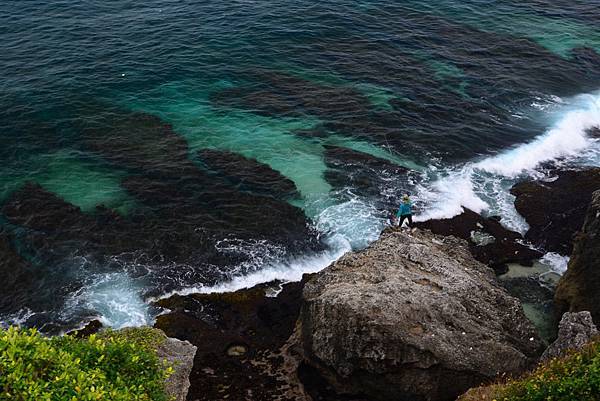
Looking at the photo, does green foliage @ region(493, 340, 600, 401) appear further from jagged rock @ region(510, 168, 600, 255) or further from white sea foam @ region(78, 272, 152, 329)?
white sea foam @ region(78, 272, 152, 329)

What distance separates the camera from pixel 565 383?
1666 cm

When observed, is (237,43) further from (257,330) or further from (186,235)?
(257,330)

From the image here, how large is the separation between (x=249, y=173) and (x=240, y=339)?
56.2 feet

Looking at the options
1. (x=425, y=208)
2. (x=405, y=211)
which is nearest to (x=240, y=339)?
(x=405, y=211)

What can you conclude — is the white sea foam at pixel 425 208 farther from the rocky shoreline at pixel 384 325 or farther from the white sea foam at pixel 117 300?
the rocky shoreline at pixel 384 325

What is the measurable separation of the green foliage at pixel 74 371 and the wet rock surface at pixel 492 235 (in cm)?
2528

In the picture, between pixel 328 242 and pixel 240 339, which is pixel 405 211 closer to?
pixel 328 242

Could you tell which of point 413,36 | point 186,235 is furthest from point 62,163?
point 413,36

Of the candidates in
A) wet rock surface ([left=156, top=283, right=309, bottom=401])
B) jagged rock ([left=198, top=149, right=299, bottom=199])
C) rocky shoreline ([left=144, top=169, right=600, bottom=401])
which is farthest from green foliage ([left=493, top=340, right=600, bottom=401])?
jagged rock ([left=198, top=149, right=299, bottom=199])

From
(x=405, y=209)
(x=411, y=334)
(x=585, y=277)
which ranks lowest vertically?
(x=405, y=209)

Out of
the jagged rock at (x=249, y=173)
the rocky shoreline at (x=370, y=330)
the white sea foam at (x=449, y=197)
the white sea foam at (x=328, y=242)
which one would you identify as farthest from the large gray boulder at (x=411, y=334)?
the jagged rock at (x=249, y=173)

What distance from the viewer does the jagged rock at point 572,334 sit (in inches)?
920

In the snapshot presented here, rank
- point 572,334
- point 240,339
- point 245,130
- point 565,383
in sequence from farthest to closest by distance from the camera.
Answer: point 245,130
point 240,339
point 572,334
point 565,383

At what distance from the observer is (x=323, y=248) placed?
37094mm
